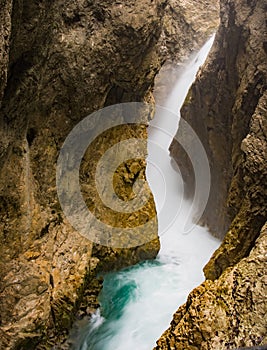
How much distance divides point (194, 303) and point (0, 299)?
148 inches

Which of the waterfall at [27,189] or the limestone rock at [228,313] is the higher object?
the waterfall at [27,189]

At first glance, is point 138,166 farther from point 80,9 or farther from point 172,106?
point 172,106

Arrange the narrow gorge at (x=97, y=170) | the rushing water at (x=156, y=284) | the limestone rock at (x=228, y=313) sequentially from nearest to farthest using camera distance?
the limestone rock at (x=228, y=313)
the narrow gorge at (x=97, y=170)
the rushing water at (x=156, y=284)

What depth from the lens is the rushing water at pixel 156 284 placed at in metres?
8.55

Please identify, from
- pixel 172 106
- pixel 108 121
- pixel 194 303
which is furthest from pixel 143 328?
pixel 172 106

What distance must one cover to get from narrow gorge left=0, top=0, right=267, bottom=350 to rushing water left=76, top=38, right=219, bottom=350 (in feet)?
0.58

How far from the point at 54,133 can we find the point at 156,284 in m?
5.10

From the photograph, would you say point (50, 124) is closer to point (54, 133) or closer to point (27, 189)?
point (54, 133)

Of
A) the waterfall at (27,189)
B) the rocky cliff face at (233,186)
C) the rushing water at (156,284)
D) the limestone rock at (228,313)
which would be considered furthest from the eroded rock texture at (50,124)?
the limestone rock at (228,313)

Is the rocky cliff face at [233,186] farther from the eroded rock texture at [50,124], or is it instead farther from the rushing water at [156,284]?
the eroded rock texture at [50,124]

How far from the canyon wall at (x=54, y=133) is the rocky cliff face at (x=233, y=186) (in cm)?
256

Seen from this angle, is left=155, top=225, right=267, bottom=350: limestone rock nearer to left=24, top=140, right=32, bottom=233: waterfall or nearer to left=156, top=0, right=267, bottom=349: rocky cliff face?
left=156, top=0, right=267, bottom=349: rocky cliff face

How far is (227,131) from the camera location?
41.5 feet

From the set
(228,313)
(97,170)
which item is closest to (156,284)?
(97,170)
